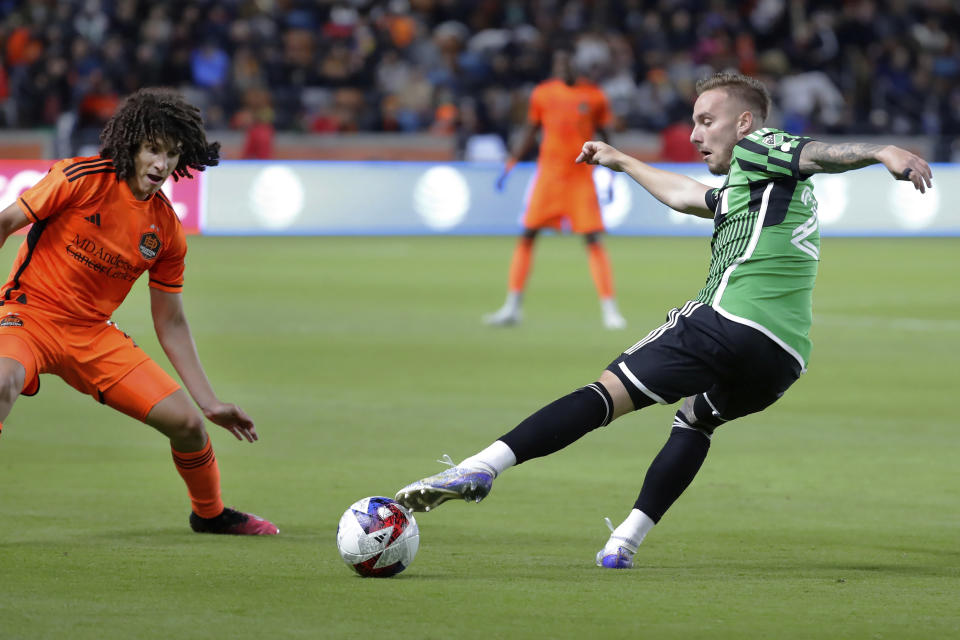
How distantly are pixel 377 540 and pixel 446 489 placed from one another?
16.6 inches

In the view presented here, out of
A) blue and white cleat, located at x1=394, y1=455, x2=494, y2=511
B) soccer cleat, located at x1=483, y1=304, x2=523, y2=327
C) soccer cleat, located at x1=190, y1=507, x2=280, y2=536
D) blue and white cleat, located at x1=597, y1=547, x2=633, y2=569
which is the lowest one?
soccer cleat, located at x1=483, y1=304, x2=523, y2=327

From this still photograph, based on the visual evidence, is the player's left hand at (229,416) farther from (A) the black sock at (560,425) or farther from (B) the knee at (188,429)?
(A) the black sock at (560,425)

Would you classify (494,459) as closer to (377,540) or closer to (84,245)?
(377,540)

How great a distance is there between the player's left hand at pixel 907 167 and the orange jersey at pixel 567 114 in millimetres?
9836

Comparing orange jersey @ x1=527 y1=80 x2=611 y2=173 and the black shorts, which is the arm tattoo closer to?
the black shorts

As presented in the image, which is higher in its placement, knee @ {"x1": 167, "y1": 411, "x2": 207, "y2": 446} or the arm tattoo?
the arm tattoo

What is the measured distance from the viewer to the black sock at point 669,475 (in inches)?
218

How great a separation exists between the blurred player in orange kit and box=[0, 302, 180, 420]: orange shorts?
8168 mm

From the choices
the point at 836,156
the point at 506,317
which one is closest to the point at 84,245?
the point at 836,156

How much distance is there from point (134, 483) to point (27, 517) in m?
0.98

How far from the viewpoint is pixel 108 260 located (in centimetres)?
575

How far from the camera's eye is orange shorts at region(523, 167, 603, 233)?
46.2 ft

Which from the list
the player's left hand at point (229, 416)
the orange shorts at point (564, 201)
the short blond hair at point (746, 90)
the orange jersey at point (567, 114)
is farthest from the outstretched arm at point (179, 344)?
the orange jersey at point (567, 114)

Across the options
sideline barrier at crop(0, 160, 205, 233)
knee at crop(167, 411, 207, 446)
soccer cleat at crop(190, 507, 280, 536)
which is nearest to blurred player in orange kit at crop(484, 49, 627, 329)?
sideline barrier at crop(0, 160, 205, 233)
